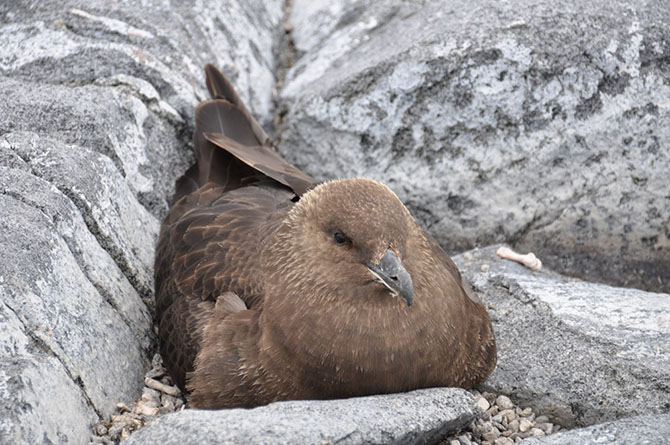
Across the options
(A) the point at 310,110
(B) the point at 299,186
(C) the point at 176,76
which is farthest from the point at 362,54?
(B) the point at 299,186

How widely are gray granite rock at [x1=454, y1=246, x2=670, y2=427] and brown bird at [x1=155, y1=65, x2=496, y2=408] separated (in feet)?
0.83

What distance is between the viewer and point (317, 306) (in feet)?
12.6

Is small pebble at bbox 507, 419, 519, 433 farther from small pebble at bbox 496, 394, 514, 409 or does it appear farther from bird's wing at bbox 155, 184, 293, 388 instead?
bird's wing at bbox 155, 184, 293, 388

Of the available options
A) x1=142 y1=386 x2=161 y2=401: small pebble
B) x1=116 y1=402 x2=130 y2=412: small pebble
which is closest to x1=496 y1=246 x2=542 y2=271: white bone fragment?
x1=142 y1=386 x2=161 y2=401: small pebble

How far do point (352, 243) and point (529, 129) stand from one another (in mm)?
2277

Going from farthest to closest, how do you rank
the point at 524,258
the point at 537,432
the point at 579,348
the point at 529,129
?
1. the point at 529,129
2. the point at 524,258
3. the point at 579,348
4. the point at 537,432

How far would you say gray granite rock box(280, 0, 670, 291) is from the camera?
5391 mm

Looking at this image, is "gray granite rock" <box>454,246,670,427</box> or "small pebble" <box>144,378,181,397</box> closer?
"gray granite rock" <box>454,246,670,427</box>

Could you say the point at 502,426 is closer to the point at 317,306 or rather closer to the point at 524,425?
the point at 524,425

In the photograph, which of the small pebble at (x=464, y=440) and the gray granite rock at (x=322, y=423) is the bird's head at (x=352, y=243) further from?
the small pebble at (x=464, y=440)

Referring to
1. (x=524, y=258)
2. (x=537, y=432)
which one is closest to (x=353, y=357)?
(x=537, y=432)

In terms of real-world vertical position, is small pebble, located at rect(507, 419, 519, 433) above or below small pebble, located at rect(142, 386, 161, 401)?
below

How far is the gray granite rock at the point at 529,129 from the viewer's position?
5.39m

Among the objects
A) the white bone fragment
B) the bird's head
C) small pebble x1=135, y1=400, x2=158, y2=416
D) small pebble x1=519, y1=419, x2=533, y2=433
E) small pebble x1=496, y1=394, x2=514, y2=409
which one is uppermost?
the bird's head
